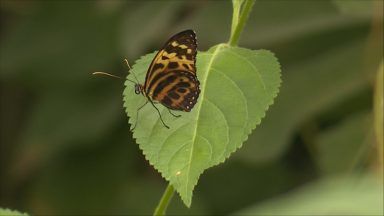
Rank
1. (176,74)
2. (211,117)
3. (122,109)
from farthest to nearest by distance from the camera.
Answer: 1. (122,109)
2. (176,74)
3. (211,117)

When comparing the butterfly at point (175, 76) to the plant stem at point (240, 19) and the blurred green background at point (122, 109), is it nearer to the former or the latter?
the plant stem at point (240, 19)

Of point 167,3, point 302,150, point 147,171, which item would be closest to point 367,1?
point 167,3

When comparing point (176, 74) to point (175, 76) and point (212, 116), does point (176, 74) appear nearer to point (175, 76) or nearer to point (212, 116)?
point (175, 76)

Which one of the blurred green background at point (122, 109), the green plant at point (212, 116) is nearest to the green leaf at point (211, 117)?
the green plant at point (212, 116)

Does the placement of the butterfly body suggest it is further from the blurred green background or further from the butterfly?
the blurred green background

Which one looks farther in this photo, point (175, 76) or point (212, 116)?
point (175, 76)

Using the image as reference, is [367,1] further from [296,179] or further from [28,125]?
[28,125]

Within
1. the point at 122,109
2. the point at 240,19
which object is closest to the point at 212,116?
the point at 240,19

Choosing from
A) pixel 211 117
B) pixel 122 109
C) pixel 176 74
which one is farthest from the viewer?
pixel 122 109
